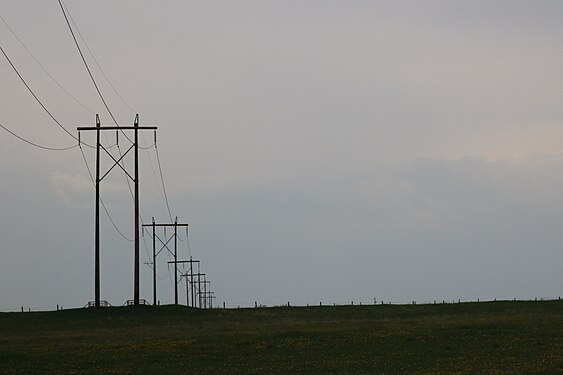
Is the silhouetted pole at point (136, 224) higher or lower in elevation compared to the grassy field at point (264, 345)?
higher

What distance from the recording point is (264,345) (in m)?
45.7

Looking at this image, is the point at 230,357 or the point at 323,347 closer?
the point at 230,357

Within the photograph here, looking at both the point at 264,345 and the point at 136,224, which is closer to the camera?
the point at 264,345

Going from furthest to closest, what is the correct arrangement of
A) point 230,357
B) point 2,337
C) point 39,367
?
point 2,337 < point 230,357 < point 39,367

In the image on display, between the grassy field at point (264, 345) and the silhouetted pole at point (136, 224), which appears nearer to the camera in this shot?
the grassy field at point (264, 345)

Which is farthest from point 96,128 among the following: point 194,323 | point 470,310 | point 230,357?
point 230,357

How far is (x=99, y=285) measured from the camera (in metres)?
73.5

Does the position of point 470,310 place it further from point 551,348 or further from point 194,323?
point 551,348

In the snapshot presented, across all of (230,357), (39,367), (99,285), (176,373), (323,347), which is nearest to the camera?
(176,373)

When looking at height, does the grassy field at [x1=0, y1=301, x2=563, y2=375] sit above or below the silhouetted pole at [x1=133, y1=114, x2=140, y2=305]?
below

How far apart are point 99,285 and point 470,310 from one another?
29.7 meters

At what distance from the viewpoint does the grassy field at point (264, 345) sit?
3553cm

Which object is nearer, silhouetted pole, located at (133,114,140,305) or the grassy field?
the grassy field

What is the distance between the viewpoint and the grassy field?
35.5 meters
